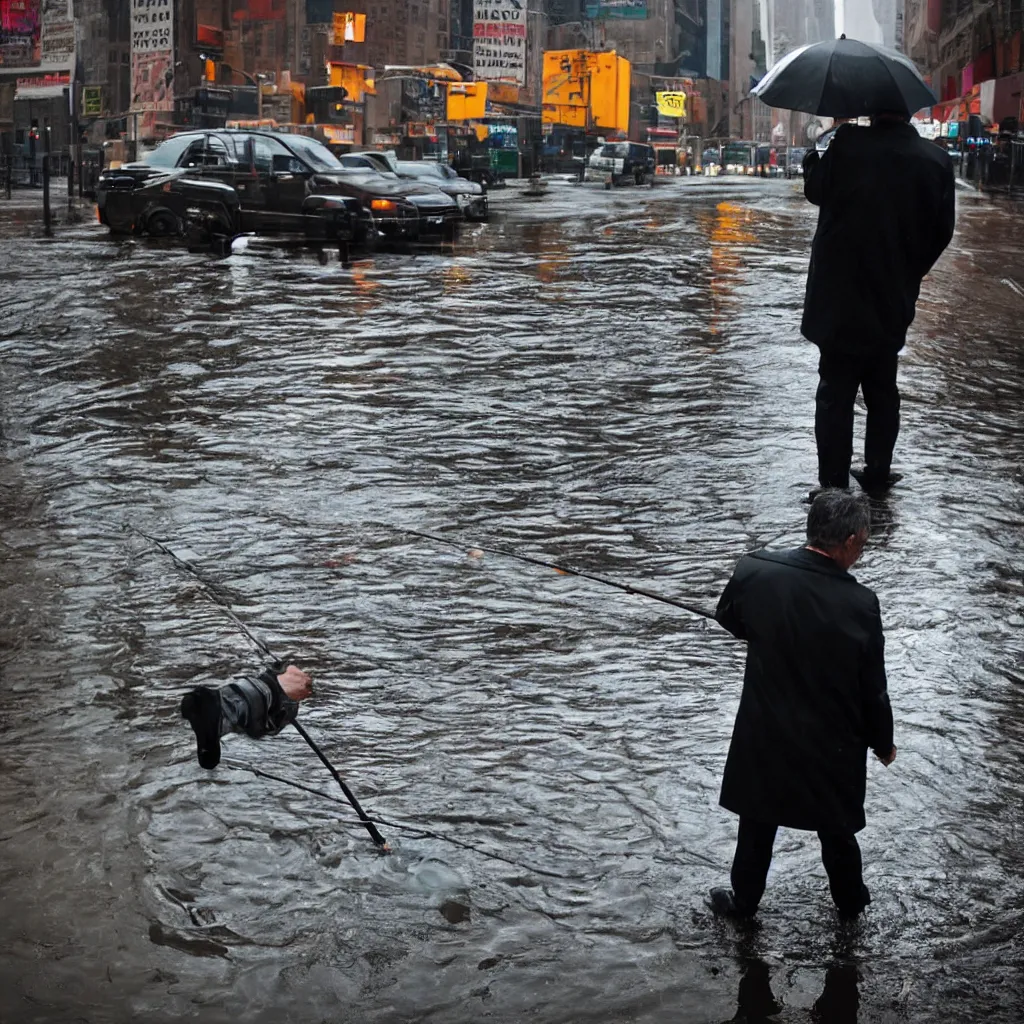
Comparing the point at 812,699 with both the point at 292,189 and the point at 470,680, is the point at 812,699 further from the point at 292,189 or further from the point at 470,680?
the point at 292,189

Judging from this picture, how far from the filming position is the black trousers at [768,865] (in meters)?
3.73

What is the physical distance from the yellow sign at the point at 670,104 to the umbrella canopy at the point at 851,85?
116 metres

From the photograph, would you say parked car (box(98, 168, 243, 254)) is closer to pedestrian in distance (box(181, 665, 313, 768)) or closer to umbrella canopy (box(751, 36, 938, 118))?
umbrella canopy (box(751, 36, 938, 118))

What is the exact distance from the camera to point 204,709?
12.9ft

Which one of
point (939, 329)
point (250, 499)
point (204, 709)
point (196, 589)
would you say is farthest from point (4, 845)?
point (939, 329)

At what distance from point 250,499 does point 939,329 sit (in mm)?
7246

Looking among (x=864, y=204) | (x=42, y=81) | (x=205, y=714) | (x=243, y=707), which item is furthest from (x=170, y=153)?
(x=42, y=81)

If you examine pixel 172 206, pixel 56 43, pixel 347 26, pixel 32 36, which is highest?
pixel 347 26

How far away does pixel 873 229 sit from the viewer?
695 cm

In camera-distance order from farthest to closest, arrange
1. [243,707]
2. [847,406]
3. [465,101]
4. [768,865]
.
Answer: [465,101] → [847,406] → [243,707] → [768,865]

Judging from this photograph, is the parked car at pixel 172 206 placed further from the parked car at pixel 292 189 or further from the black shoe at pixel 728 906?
the black shoe at pixel 728 906

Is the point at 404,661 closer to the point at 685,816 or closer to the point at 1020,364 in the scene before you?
the point at 685,816

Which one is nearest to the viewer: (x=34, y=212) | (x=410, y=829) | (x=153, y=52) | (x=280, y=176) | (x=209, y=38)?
(x=410, y=829)

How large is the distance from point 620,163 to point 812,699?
173ft
